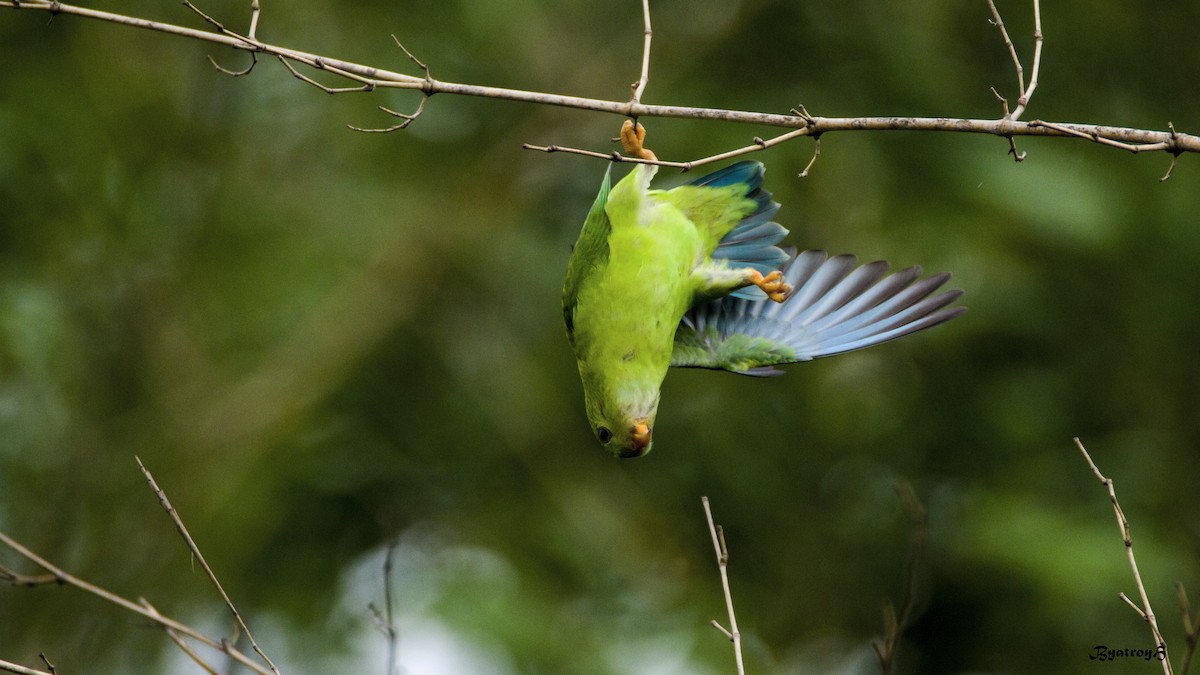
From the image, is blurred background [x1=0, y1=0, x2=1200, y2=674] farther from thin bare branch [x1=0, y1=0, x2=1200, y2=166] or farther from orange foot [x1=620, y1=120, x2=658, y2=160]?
thin bare branch [x1=0, y1=0, x2=1200, y2=166]

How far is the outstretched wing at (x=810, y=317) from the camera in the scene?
4.27 m

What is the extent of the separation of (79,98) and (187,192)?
0.81 m

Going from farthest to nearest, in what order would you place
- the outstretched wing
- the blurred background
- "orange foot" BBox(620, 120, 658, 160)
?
the blurred background → the outstretched wing → "orange foot" BBox(620, 120, 658, 160)

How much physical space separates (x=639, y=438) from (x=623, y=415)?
99mm

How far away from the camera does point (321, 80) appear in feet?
26.7

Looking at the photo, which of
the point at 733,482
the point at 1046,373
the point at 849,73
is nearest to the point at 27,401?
the point at 733,482

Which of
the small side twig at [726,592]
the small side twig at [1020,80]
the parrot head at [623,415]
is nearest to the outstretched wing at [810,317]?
the parrot head at [623,415]

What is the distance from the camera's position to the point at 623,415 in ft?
13.9

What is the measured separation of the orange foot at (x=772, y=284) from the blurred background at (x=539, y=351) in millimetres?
2655

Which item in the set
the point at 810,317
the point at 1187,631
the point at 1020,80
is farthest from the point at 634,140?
the point at 1187,631

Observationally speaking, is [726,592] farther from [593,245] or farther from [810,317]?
[810,317]

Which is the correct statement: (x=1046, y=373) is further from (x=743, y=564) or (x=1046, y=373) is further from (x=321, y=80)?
(x=321, y=80)

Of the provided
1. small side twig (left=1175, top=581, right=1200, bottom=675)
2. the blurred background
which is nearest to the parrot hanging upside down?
small side twig (left=1175, top=581, right=1200, bottom=675)

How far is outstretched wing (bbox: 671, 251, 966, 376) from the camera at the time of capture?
168 inches
